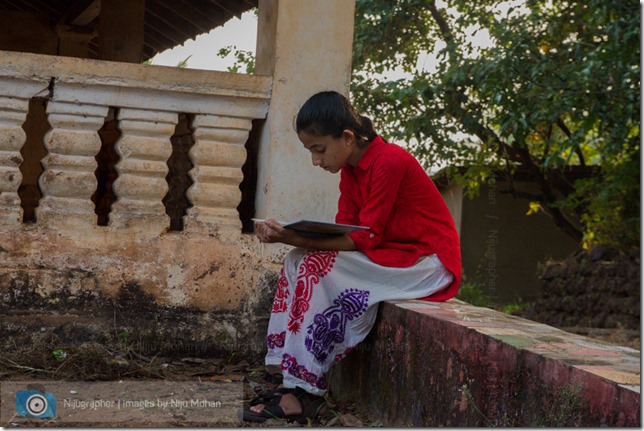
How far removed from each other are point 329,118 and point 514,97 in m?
6.19

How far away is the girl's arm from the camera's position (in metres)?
3.53

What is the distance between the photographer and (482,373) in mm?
2686

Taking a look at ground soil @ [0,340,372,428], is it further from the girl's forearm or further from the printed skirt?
the girl's forearm

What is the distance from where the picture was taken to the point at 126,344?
3975 millimetres

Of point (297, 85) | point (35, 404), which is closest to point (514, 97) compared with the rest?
point (297, 85)

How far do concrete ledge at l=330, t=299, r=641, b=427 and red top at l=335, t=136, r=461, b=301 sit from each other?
203 mm

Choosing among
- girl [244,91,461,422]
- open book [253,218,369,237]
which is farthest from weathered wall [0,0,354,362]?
open book [253,218,369,237]

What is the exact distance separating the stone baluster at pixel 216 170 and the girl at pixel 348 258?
473 millimetres

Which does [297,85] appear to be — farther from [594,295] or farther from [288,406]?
[594,295]

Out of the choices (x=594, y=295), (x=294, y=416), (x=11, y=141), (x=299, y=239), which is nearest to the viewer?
(x=294, y=416)

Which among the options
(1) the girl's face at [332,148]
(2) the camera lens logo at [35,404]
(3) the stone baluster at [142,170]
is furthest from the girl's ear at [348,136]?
(2) the camera lens logo at [35,404]

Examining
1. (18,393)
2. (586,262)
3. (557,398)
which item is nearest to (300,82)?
(18,393)

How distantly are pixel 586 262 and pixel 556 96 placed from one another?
13.2 ft

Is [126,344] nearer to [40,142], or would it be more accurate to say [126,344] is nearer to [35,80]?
[35,80]
